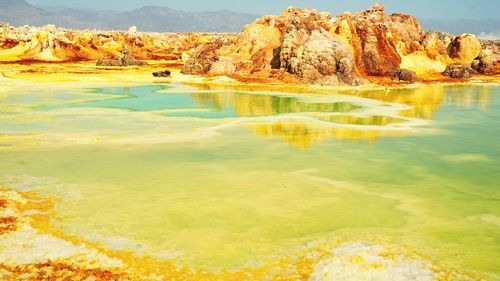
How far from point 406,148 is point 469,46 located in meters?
45.9

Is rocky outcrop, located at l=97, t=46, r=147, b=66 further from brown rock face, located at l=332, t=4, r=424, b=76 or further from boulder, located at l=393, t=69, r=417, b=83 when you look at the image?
boulder, located at l=393, t=69, r=417, b=83

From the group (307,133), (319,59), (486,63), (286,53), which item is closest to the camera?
(307,133)

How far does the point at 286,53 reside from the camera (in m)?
39.3

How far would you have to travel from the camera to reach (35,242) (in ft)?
23.4

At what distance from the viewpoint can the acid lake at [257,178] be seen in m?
7.54

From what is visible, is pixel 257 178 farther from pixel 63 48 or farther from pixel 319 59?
pixel 63 48

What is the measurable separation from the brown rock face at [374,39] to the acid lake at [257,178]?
21262mm

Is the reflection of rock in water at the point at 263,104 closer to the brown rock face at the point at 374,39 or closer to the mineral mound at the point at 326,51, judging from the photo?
the mineral mound at the point at 326,51

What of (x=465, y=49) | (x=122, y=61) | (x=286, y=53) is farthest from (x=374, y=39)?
(x=122, y=61)

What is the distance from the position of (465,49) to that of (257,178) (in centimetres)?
5065

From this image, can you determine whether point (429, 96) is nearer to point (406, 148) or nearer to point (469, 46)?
point (406, 148)

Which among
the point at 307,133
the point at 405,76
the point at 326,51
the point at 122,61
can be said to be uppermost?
the point at 326,51

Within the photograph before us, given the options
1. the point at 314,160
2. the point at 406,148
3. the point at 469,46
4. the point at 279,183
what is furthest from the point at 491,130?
the point at 469,46

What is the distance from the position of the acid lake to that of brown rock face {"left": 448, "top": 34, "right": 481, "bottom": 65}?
3539 cm
